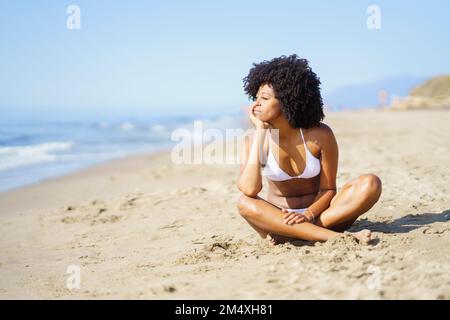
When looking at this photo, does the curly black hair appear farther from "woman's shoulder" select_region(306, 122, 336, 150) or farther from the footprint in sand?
the footprint in sand

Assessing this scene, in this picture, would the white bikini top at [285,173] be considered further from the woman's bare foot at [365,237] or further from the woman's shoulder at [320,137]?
the woman's bare foot at [365,237]

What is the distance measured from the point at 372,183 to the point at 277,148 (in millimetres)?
767

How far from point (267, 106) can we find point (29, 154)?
1216cm

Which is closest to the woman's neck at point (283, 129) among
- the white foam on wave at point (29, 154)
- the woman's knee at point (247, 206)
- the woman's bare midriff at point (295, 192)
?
the woman's bare midriff at point (295, 192)

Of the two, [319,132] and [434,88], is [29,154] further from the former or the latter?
[434,88]

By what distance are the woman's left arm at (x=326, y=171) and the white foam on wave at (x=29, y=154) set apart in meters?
9.69

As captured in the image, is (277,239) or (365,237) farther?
(277,239)

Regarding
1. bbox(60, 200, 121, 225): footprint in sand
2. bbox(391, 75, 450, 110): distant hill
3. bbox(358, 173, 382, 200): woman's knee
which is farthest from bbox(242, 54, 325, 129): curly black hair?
bbox(391, 75, 450, 110): distant hill

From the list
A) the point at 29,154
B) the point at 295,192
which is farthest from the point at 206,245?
the point at 29,154

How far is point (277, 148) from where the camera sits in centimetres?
410

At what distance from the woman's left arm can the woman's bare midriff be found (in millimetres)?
92

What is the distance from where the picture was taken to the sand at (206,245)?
3098 mm

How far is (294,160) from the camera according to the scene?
411 centimetres

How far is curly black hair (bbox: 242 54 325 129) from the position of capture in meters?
4.00
